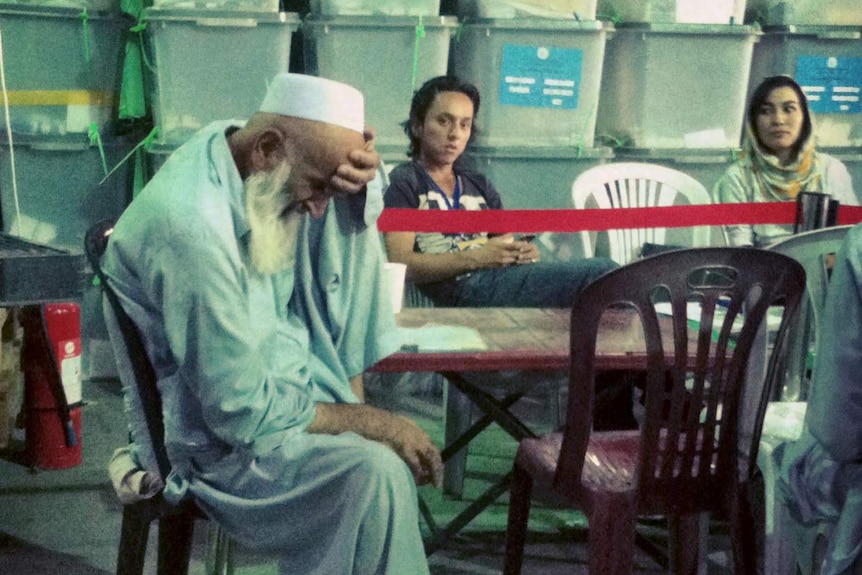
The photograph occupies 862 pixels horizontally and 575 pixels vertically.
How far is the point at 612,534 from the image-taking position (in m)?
2.08

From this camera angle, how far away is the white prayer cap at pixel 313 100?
1903 millimetres

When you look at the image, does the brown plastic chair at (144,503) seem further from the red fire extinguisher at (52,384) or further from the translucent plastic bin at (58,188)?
the translucent plastic bin at (58,188)

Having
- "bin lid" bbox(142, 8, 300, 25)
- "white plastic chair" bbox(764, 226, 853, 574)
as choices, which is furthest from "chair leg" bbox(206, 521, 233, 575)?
"bin lid" bbox(142, 8, 300, 25)

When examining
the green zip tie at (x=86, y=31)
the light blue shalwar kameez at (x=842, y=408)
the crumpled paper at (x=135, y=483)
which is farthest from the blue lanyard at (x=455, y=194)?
the light blue shalwar kameez at (x=842, y=408)

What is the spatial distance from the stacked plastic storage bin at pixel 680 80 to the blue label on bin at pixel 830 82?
301 millimetres

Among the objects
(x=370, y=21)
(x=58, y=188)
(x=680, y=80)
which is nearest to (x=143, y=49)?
(x=58, y=188)

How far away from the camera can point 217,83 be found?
166 inches

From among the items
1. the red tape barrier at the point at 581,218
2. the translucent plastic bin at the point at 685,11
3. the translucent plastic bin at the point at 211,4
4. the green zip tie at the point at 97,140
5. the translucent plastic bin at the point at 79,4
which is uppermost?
the translucent plastic bin at the point at 685,11

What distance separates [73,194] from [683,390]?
10.3 feet

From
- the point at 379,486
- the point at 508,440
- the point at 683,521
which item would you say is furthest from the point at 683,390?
the point at 508,440

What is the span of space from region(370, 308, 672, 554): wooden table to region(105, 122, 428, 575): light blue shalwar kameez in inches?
16.2

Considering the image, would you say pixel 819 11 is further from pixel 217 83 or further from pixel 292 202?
pixel 292 202

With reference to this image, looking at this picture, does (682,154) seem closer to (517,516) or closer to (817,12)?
(817,12)

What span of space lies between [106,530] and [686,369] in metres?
1.88
